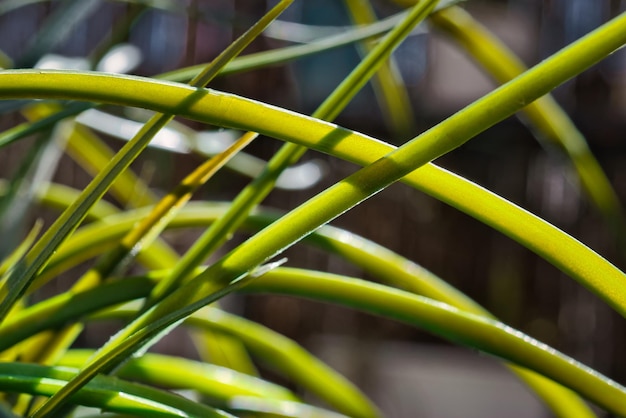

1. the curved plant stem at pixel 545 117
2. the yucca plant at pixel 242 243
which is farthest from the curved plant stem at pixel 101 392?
the curved plant stem at pixel 545 117

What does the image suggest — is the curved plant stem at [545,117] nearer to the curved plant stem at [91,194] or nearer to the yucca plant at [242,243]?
the yucca plant at [242,243]

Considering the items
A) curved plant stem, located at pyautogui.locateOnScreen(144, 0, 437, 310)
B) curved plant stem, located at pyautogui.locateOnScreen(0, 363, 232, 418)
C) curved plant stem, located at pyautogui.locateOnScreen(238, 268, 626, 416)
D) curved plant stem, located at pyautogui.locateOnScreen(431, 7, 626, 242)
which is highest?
curved plant stem, located at pyautogui.locateOnScreen(431, 7, 626, 242)

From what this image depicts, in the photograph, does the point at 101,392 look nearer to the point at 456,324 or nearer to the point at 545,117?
the point at 456,324

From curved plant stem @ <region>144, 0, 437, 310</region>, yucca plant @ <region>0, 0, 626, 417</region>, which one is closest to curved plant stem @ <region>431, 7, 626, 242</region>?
yucca plant @ <region>0, 0, 626, 417</region>

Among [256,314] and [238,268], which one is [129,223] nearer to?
[238,268]

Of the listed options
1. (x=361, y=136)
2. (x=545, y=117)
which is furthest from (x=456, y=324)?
(x=545, y=117)

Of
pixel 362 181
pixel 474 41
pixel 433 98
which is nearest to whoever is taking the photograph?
pixel 362 181

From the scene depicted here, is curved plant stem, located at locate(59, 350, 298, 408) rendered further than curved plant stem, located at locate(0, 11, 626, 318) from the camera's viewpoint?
Yes

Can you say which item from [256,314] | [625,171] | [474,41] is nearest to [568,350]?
[625,171]

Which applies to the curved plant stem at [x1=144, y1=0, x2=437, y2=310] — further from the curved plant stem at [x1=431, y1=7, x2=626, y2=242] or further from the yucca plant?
the curved plant stem at [x1=431, y1=7, x2=626, y2=242]
